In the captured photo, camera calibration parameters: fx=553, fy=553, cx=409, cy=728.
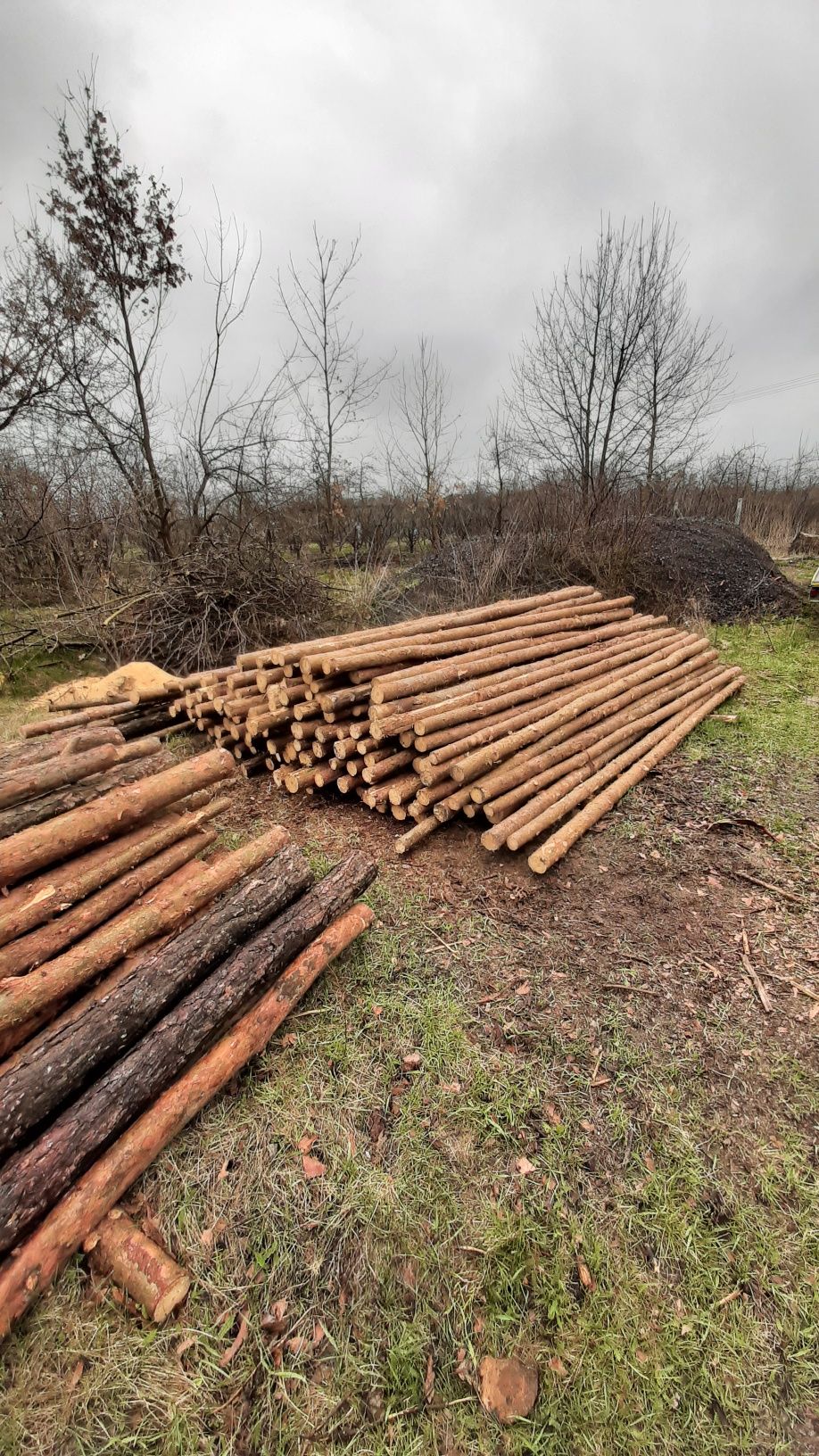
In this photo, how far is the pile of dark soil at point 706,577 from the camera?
10562 mm

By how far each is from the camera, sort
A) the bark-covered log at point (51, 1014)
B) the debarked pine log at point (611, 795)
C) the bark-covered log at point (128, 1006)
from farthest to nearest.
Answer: the debarked pine log at point (611, 795)
the bark-covered log at point (51, 1014)
the bark-covered log at point (128, 1006)

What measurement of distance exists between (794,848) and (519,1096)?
110 inches

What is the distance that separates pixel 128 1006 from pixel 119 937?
43cm

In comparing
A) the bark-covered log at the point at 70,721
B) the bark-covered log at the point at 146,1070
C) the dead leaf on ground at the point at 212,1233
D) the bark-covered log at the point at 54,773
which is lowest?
the dead leaf on ground at the point at 212,1233

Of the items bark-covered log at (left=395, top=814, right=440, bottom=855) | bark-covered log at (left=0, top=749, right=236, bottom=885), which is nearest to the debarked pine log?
bark-covered log at (left=395, top=814, right=440, bottom=855)

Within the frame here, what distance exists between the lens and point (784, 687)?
22.6 feet

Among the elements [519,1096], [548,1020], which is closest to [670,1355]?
[519,1096]

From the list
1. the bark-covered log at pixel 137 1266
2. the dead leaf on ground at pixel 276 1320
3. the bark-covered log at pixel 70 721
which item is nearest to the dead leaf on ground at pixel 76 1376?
the bark-covered log at pixel 137 1266

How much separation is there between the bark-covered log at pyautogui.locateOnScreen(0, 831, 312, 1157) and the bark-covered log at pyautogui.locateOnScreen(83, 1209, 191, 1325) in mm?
439

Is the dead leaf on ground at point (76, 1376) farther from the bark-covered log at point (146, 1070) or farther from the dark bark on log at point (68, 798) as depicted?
the dark bark on log at point (68, 798)

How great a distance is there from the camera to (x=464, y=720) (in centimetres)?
443

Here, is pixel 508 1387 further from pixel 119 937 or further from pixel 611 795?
pixel 611 795

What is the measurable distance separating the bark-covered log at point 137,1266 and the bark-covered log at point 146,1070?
0.69ft

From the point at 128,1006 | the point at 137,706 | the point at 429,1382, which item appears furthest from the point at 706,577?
the point at 429,1382
